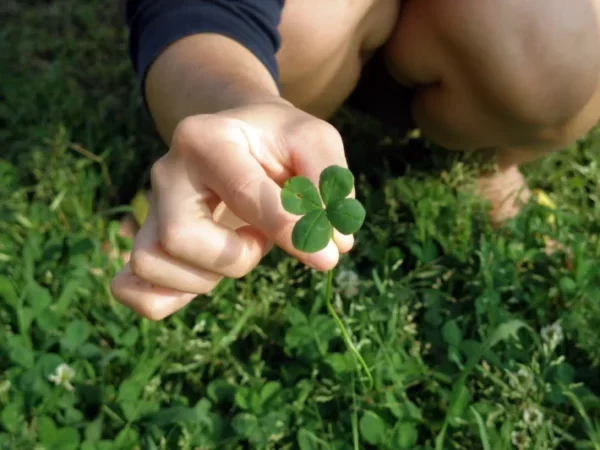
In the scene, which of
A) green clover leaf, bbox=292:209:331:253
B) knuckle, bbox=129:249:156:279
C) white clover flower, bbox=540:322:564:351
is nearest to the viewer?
green clover leaf, bbox=292:209:331:253

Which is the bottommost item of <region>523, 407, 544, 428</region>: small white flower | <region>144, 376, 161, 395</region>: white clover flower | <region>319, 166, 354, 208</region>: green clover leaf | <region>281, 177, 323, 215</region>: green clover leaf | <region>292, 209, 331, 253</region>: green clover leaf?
<region>144, 376, 161, 395</region>: white clover flower

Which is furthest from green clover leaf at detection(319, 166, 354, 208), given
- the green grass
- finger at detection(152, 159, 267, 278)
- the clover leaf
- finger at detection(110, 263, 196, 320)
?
the green grass

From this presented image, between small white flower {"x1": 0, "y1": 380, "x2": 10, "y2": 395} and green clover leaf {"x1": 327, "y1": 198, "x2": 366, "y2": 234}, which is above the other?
green clover leaf {"x1": 327, "y1": 198, "x2": 366, "y2": 234}

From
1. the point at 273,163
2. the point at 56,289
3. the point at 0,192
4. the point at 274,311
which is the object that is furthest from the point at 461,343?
the point at 0,192

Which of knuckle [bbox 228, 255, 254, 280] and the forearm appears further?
the forearm

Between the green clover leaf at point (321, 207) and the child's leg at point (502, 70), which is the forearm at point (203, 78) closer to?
the green clover leaf at point (321, 207)

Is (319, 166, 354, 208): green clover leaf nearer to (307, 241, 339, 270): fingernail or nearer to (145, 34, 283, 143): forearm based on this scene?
(307, 241, 339, 270): fingernail
